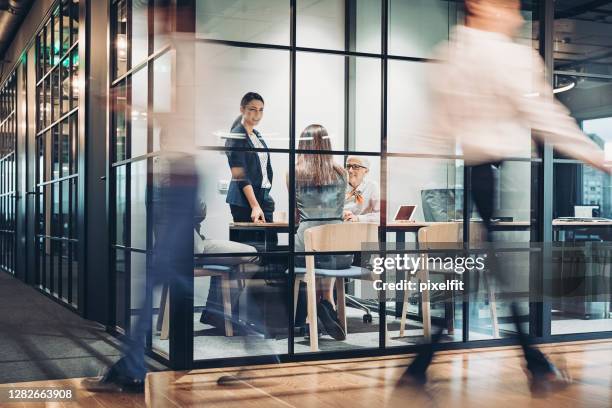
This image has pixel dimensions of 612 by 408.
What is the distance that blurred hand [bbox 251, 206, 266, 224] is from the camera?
477 centimetres

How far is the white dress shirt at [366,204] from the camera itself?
514 cm

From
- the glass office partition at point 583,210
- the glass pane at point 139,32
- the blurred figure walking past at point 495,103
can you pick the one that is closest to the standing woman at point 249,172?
the glass pane at point 139,32

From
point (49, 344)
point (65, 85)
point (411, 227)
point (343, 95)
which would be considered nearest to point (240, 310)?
point (411, 227)

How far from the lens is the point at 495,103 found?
4812 millimetres

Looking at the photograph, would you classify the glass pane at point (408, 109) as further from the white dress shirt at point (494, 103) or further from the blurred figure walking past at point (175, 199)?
the blurred figure walking past at point (175, 199)

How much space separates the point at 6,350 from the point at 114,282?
101 centimetres

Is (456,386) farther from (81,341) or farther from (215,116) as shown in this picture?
(81,341)

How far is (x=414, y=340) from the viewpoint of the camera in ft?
17.2

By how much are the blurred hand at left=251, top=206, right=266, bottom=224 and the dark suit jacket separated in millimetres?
44

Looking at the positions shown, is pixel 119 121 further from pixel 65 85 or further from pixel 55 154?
pixel 55 154

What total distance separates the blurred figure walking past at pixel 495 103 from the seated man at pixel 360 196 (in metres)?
0.57

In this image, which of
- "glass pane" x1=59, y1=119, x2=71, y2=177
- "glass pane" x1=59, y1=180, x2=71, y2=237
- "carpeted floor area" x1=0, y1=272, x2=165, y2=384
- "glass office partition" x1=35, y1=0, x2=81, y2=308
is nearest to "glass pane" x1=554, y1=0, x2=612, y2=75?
"carpeted floor area" x1=0, y1=272, x2=165, y2=384

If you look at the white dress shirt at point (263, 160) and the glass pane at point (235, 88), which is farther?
the white dress shirt at point (263, 160)

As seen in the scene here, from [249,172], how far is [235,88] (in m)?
0.53
